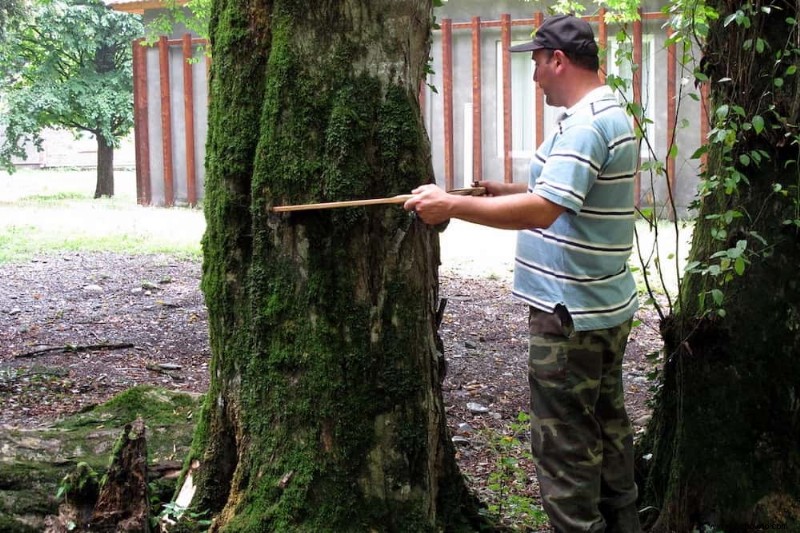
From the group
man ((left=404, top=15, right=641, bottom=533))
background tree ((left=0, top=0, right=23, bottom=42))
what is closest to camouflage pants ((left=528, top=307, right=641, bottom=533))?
man ((left=404, top=15, right=641, bottom=533))

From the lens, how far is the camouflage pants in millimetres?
3547

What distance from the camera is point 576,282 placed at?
3516 mm

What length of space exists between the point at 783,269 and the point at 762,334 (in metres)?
0.31

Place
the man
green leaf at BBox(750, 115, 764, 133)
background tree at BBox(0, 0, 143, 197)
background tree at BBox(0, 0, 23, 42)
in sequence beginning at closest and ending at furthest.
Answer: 1. the man
2. green leaf at BBox(750, 115, 764, 133)
3. background tree at BBox(0, 0, 23, 42)
4. background tree at BBox(0, 0, 143, 197)

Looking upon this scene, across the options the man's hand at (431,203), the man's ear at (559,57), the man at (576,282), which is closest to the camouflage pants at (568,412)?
the man at (576,282)

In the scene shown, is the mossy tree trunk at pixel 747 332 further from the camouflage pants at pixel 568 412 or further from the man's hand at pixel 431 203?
the man's hand at pixel 431 203

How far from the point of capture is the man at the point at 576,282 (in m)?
3.47

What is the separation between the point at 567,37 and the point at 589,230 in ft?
2.38

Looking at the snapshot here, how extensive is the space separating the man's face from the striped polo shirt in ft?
0.44

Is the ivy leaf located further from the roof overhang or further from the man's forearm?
the roof overhang

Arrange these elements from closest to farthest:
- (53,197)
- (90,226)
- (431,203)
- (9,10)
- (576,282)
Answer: (431,203) < (576,282) < (9,10) < (90,226) < (53,197)

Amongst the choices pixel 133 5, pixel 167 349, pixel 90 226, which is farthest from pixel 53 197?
pixel 167 349

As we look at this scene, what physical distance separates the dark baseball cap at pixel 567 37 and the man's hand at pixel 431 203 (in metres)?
0.70

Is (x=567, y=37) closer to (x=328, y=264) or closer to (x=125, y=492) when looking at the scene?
(x=328, y=264)
